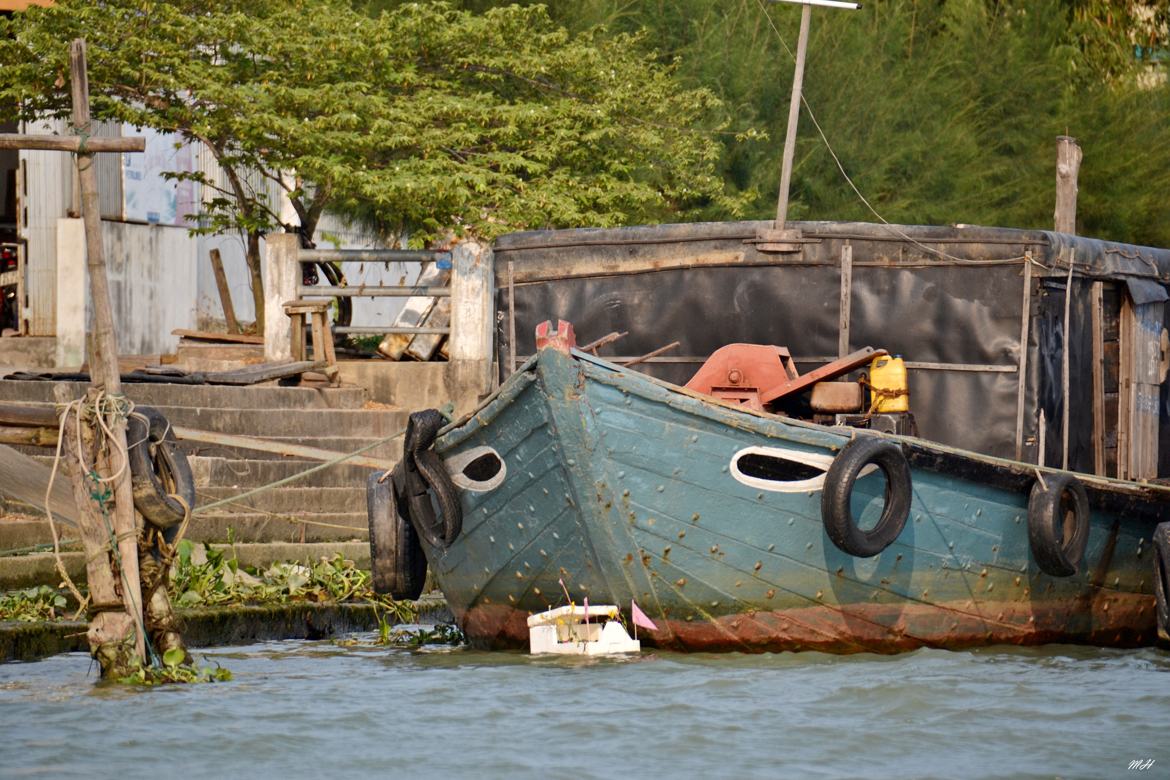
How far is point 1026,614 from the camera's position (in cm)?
941

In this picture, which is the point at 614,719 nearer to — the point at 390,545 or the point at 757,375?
the point at 757,375

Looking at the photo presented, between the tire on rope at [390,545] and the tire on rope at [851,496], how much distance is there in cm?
260

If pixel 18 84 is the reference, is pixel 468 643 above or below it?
below

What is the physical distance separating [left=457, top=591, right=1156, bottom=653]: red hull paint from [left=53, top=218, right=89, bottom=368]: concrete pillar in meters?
8.10

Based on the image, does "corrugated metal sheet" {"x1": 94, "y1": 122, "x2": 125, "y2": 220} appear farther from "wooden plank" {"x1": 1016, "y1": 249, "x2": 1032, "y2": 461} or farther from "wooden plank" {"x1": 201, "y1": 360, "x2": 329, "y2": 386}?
"wooden plank" {"x1": 1016, "y1": 249, "x2": 1032, "y2": 461}

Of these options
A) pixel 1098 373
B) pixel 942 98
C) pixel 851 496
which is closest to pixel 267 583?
pixel 851 496

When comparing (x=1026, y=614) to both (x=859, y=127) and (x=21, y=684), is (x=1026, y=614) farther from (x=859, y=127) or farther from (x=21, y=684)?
(x=859, y=127)

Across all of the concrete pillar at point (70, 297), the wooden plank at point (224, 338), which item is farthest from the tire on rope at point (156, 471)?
the concrete pillar at point (70, 297)

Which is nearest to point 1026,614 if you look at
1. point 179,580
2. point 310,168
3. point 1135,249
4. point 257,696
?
point 1135,249

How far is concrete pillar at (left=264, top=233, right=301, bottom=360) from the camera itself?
15.5 metres

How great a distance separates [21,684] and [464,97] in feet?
32.5

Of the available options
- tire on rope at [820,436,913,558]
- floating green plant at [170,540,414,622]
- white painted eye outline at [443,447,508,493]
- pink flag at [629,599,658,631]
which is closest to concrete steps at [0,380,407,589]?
floating green plant at [170,540,414,622]

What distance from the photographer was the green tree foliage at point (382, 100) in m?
16.0

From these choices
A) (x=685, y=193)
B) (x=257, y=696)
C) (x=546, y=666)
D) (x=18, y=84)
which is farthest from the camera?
(x=685, y=193)
